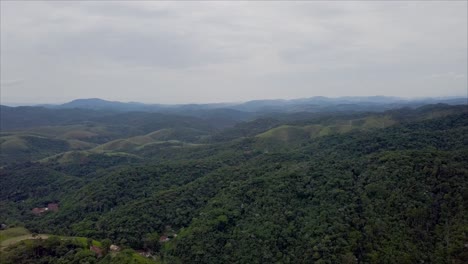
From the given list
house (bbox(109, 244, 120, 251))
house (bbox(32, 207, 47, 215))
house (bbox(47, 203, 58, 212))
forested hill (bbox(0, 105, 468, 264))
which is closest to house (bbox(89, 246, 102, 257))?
house (bbox(109, 244, 120, 251))

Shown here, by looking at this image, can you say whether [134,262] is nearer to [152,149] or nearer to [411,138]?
[411,138]

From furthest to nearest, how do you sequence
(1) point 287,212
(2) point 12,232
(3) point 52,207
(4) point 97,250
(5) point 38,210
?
1. (3) point 52,207
2. (5) point 38,210
3. (1) point 287,212
4. (2) point 12,232
5. (4) point 97,250

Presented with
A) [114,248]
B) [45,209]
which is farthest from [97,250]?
[45,209]

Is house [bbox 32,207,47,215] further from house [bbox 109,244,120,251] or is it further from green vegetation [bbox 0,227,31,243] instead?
house [bbox 109,244,120,251]

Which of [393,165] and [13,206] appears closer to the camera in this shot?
[393,165]

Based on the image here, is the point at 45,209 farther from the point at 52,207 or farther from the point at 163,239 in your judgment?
the point at 163,239

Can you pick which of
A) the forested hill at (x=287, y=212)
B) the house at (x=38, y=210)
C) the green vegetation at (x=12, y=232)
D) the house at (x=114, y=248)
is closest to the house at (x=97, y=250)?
the house at (x=114, y=248)

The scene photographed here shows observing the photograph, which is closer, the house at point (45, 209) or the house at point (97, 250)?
the house at point (97, 250)

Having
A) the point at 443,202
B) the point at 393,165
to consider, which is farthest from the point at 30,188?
the point at 443,202

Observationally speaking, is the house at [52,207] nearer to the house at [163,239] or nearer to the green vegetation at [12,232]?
the green vegetation at [12,232]

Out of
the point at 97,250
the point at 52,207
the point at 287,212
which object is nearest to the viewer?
the point at 97,250

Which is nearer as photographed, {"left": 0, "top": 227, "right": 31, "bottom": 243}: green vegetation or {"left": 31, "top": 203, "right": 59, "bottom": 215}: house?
{"left": 0, "top": 227, "right": 31, "bottom": 243}: green vegetation
